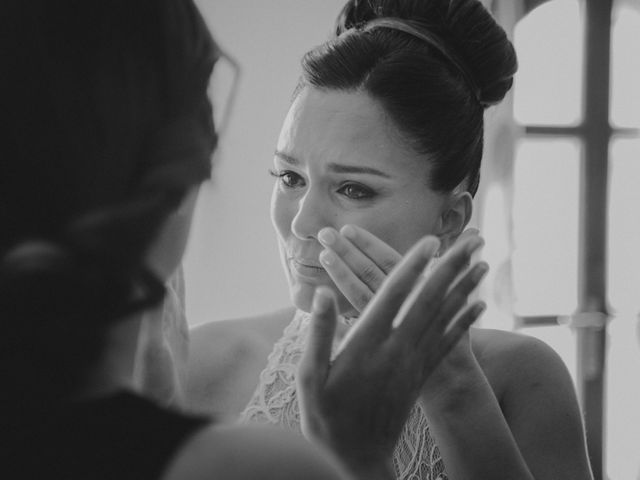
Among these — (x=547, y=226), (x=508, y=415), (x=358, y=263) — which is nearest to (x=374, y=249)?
(x=358, y=263)

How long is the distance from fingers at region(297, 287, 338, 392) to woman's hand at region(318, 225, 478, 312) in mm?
268

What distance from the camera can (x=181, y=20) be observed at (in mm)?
449

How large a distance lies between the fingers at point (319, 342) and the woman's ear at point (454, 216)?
0.60 m

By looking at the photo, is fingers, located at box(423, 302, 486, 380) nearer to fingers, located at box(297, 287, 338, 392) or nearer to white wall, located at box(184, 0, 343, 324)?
fingers, located at box(297, 287, 338, 392)

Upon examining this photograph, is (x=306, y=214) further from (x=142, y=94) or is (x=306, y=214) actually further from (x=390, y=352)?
(x=142, y=94)

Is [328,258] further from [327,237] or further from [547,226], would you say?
[547,226]

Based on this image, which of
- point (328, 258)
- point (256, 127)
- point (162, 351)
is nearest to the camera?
point (162, 351)

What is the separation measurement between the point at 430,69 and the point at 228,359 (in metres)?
0.57

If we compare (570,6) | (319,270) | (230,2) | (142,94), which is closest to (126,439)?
(142,94)

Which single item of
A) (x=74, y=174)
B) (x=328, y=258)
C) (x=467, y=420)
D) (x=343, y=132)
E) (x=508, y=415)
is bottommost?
(x=508, y=415)

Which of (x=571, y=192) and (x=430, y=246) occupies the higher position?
(x=430, y=246)

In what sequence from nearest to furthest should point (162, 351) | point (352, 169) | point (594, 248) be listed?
point (162, 351) < point (352, 169) < point (594, 248)

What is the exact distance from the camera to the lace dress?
1045 mm

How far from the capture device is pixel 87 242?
1.28ft
